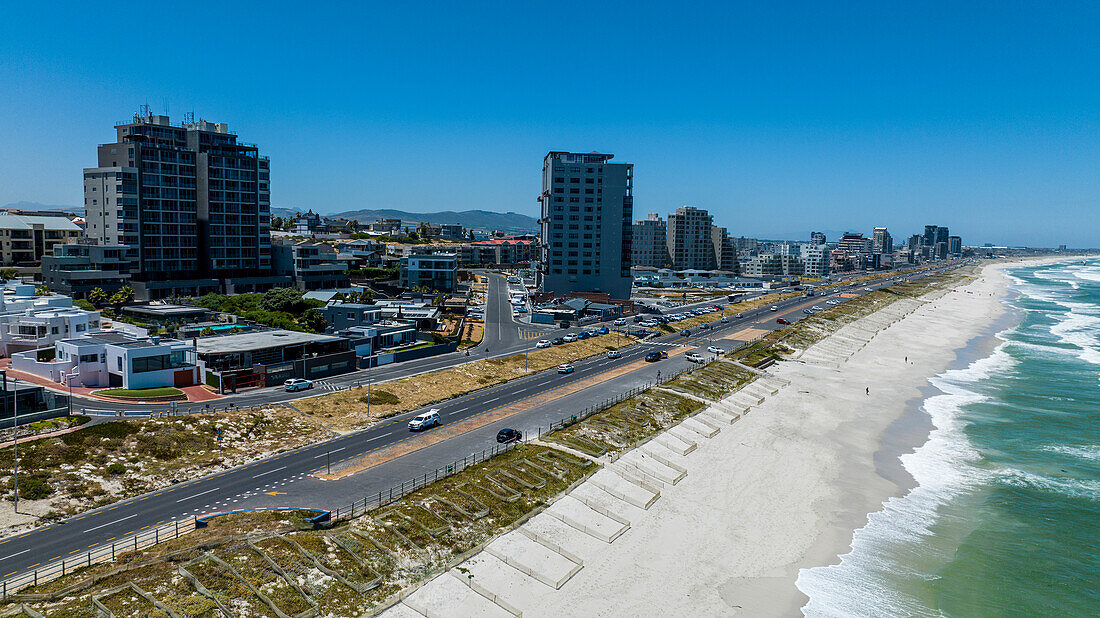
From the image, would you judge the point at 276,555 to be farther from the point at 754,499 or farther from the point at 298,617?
the point at 754,499

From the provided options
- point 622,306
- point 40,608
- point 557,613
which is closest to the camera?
point 40,608

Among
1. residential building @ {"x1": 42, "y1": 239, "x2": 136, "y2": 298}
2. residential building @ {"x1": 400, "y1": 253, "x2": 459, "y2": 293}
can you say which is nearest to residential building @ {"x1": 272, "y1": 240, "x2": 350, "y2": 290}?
residential building @ {"x1": 400, "y1": 253, "x2": 459, "y2": 293}

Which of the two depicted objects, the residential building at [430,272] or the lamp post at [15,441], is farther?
the residential building at [430,272]

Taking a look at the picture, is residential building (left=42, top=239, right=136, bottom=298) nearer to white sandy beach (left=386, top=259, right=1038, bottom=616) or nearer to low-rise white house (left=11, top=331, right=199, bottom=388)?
low-rise white house (left=11, top=331, right=199, bottom=388)

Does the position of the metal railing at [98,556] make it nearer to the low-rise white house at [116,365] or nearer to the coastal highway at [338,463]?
the coastal highway at [338,463]

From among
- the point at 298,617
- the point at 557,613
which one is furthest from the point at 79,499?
the point at 557,613

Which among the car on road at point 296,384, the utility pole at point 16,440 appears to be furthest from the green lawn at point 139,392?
the car on road at point 296,384
